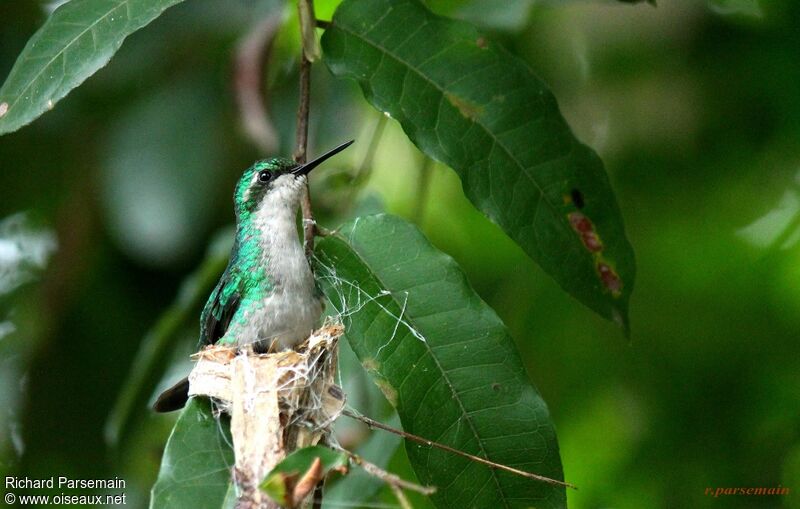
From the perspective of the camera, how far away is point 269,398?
7.48 feet

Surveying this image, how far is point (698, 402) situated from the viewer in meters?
3.93

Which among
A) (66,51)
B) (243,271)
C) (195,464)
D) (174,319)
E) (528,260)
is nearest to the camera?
(195,464)

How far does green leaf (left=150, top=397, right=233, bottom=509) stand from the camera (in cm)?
215

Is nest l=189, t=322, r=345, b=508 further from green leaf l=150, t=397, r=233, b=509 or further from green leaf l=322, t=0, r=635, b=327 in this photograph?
green leaf l=322, t=0, r=635, b=327

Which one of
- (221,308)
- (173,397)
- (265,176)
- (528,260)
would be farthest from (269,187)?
(528,260)

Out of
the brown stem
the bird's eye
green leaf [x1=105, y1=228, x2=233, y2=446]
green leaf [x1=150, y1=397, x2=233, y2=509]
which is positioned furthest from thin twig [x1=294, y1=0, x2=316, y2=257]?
green leaf [x1=105, y1=228, x2=233, y2=446]

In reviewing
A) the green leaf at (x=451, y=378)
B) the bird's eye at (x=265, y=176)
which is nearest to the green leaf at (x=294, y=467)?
the green leaf at (x=451, y=378)

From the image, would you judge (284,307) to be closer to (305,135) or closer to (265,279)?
(265,279)

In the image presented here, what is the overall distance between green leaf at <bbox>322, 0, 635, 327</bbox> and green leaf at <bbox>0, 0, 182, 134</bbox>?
1.84 feet

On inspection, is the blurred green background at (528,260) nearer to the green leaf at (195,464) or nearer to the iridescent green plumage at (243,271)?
the iridescent green plumage at (243,271)

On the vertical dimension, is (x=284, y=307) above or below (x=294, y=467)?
above

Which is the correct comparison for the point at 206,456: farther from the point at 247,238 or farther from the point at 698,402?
the point at 698,402

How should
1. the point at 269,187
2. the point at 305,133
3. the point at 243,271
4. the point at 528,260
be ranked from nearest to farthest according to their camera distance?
the point at 305,133 → the point at 243,271 → the point at 269,187 → the point at 528,260

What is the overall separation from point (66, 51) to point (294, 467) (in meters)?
1.34
